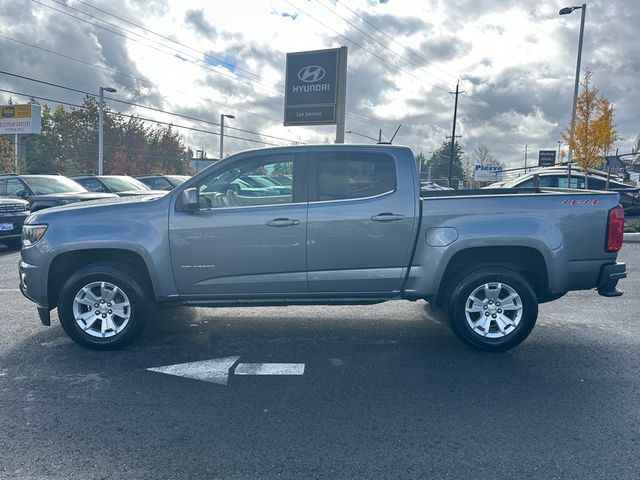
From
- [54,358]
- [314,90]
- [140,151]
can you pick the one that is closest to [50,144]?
[140,151]

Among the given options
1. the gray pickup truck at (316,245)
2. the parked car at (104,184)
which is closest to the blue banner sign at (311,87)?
the parked car at (104,184)

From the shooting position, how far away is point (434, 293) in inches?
192

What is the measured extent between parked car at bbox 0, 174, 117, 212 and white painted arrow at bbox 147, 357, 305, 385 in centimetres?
822

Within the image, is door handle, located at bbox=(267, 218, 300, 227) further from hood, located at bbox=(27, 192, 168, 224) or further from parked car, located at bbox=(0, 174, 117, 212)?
parked car, located at bbox=(0, 174, 117, 212)

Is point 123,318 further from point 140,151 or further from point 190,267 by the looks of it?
point 140,151

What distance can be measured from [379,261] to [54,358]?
3.12 metres

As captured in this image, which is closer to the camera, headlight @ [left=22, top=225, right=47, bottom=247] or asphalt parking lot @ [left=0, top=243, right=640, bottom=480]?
asphalt parking lot @ [left=0, top=243, right=640, bottom=480]

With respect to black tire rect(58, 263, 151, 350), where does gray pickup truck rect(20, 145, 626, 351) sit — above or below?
above

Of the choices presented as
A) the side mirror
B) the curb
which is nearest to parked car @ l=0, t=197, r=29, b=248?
the side mirror

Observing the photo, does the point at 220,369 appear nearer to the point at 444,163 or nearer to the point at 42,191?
the point at 42,191

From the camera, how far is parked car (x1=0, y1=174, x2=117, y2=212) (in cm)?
1146

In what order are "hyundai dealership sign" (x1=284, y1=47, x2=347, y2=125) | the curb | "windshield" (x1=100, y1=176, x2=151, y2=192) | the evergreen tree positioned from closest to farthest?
the curb
"windshield" (x1=100, y1=176, x2=151, y2=192)
"hyundai dealership sign" (x1=284, y1=47, x2=347, y2=125)
the evergreen tree

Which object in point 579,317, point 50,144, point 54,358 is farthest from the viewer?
point 50,144

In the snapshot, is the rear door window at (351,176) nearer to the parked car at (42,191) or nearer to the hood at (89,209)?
the hood at (89,209)
